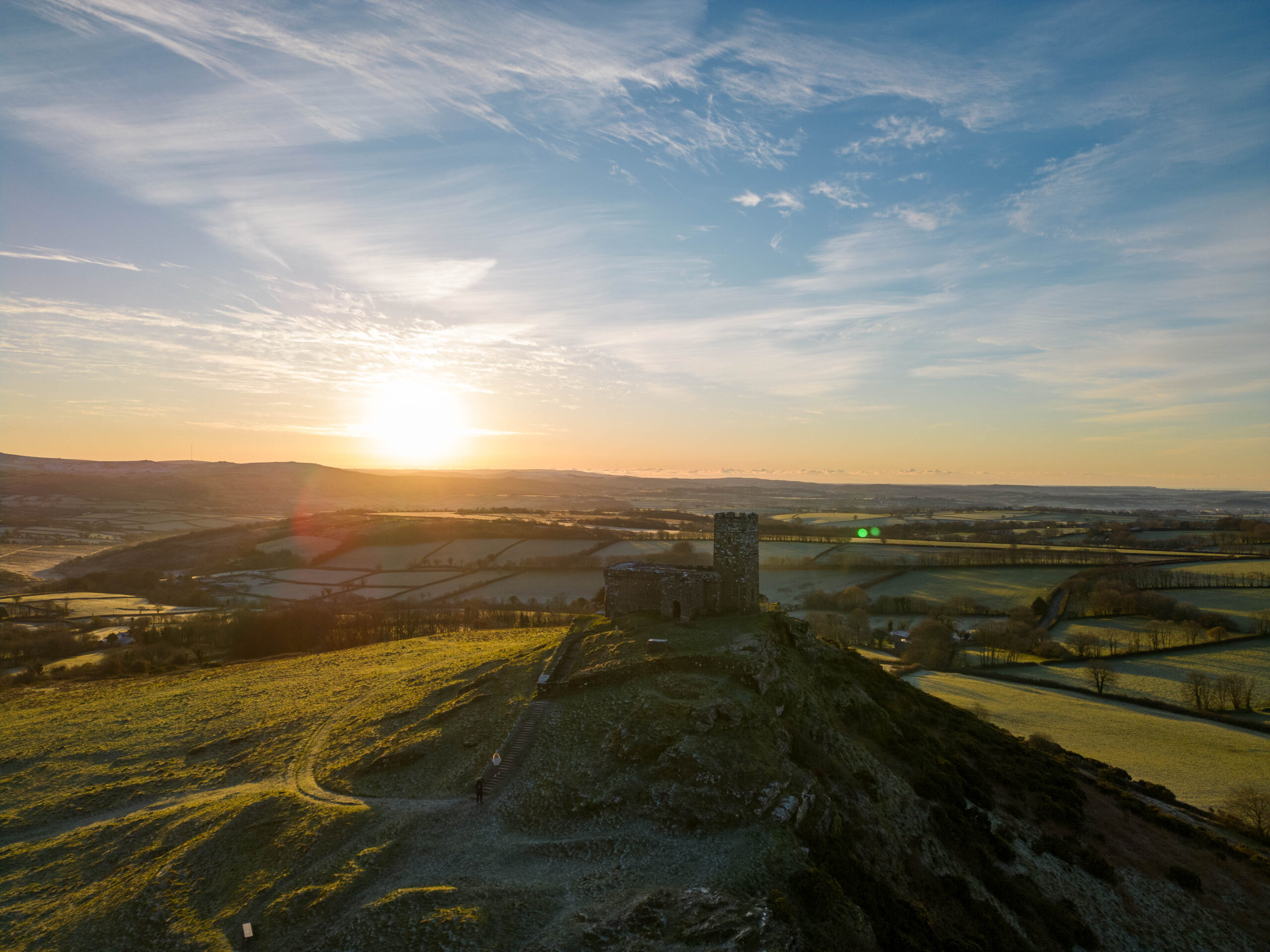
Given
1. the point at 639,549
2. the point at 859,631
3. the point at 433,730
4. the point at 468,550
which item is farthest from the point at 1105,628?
the point at 468,550

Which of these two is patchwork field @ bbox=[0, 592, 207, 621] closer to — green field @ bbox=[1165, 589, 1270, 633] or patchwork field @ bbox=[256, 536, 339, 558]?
patchwork field @ bbox=[256, 536, 339, 558]

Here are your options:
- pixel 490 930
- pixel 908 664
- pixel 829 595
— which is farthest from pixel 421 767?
pixel 829 595

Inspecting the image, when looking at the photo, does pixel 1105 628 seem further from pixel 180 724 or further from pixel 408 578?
pixel 408 578

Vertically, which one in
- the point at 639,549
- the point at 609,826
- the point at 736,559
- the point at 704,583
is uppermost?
the point at 736,559

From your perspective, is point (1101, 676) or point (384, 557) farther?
point (384, 557)

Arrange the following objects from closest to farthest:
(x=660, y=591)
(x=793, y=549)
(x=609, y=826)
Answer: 1. (x=609, y=826)
2. (x=660, y=591)
3. (x=793, y=549)

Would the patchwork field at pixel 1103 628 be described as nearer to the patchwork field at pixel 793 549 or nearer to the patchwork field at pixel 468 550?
the patchwork field at pixel 793 549

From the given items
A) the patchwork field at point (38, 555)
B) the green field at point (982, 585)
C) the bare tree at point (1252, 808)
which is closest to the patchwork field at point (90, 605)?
the patchwork field at point (38, 555)
